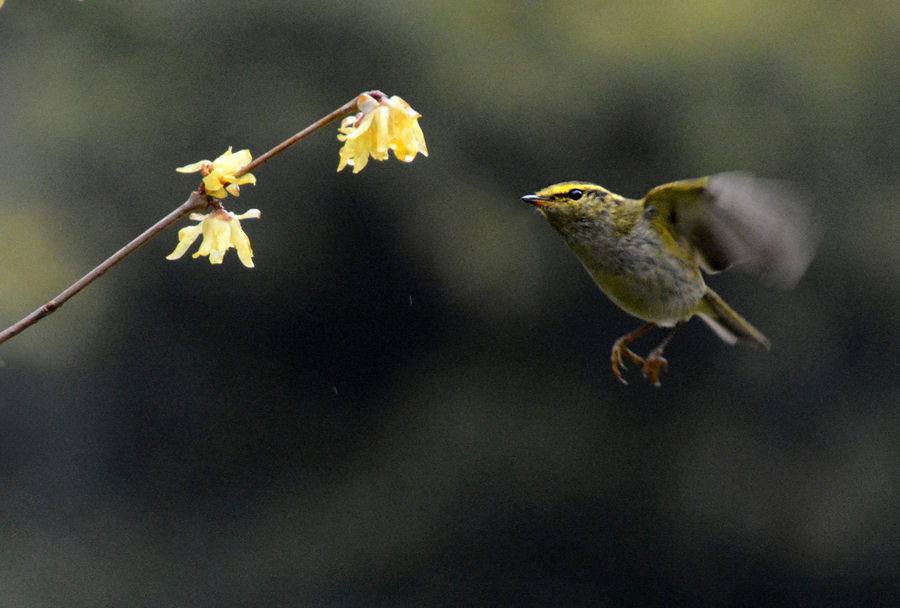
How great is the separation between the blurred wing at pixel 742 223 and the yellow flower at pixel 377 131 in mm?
520

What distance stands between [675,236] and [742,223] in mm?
167

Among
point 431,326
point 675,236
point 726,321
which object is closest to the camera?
point 675,236

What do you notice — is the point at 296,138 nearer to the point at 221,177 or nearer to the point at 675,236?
the point at 221,177

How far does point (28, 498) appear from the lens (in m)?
4.96

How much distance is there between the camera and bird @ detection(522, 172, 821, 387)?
1.14 metres

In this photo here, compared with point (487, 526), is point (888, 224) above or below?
above

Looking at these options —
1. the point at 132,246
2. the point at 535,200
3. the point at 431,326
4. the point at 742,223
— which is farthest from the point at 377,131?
the point at 431,326

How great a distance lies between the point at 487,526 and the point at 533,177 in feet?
6.55

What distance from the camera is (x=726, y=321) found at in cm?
155

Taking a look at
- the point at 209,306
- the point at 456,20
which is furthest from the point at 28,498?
the point at 456,20

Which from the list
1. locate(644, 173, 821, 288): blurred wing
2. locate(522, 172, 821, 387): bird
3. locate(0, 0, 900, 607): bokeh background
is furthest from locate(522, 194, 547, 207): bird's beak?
locate(0, 0, 900, 607): bokeh background

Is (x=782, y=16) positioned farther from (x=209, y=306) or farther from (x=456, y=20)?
(x=209, y=306)

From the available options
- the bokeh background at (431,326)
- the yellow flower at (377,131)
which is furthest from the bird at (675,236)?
the bokeh background at (431,326)

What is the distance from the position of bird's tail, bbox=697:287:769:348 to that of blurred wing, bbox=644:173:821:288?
167 millimetres
